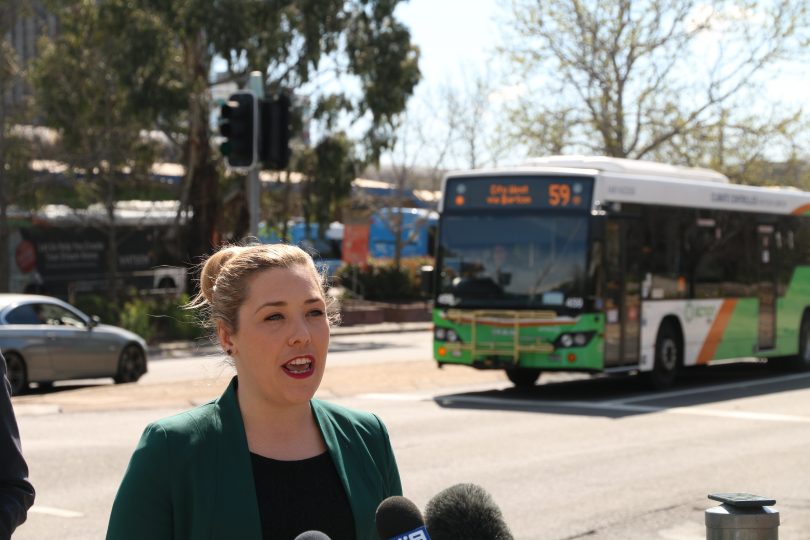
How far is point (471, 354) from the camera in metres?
17.4

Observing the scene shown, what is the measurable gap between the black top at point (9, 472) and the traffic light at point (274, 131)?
12717mm

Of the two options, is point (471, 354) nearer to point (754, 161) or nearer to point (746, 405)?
point (746, 405)

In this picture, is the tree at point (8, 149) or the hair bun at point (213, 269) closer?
the hair bun at point (213, 269)

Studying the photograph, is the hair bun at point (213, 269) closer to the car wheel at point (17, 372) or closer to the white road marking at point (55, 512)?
the white road marking at point (55, 512)

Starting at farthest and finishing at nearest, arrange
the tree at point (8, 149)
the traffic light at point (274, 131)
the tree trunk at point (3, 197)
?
the tree at point (8, 149)
the tree trunk at point (3, 197)
the traffic light at point (274, 131)

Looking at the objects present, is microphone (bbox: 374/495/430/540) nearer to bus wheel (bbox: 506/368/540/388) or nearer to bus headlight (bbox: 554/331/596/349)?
bus headlight (bbox: 554/331/596/349)

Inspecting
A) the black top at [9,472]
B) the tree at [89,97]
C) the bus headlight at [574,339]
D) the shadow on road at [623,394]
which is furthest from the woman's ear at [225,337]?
the tree at [89,97]

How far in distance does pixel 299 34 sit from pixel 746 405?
20.3 m

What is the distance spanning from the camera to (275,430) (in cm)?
295

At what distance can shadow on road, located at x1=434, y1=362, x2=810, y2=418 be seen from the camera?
1623 centimetres

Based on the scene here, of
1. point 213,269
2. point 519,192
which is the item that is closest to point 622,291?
point 519,192

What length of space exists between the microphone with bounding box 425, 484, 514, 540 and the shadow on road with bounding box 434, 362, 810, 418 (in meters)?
13.4

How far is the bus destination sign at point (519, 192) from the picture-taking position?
55.9ft

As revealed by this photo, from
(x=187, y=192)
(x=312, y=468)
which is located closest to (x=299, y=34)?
(x=187, y=192)
